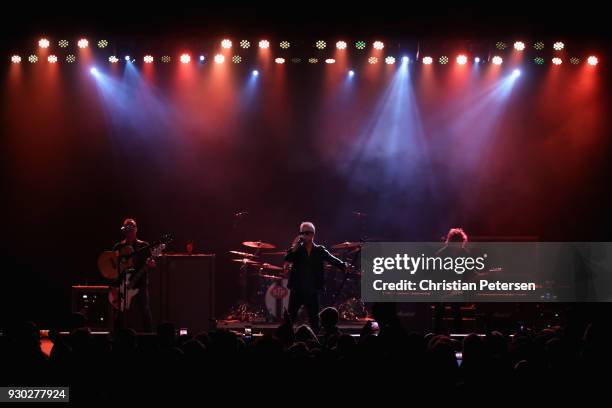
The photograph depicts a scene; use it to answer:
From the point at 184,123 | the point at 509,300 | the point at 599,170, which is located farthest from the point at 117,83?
→ the point at 599,170

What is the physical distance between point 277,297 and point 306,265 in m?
2.87

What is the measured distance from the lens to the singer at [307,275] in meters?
10.5

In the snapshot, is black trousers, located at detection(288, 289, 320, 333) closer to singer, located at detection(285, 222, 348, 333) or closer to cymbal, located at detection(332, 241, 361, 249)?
singer, located at detection(285, 222, 348, 333)

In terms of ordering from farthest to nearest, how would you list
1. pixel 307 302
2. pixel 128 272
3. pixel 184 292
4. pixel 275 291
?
1. pixel 275 291
2. pixel 184 292
3. pixel 128 272
4. pixel 307 302

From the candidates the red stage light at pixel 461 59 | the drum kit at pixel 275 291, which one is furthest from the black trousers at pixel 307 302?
the red stage light at pixel 461 59

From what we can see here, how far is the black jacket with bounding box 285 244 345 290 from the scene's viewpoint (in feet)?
34.6

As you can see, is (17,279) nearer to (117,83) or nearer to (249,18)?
(117,83)

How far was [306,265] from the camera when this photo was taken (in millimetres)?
10578

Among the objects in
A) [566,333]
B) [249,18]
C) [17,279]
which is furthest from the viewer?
[17,279]

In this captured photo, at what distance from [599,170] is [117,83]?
9.36 meters

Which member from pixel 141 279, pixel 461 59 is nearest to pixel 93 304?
pixel 141 279

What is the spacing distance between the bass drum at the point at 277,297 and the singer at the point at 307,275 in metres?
2.66

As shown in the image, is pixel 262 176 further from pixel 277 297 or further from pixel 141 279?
pixel 141 279

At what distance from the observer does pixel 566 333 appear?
6246 mm
